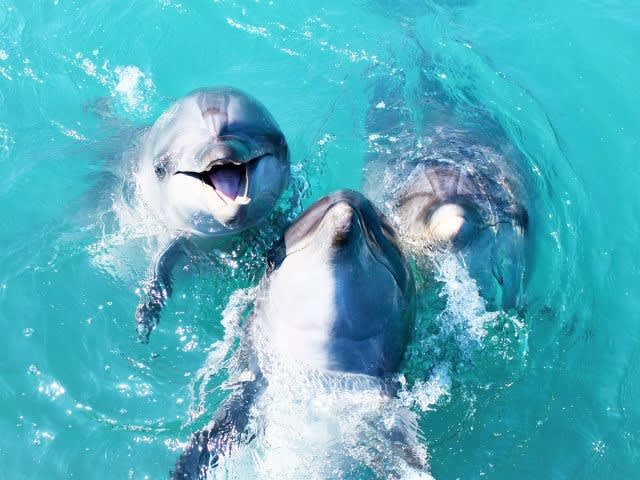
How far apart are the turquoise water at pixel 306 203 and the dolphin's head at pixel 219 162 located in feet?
2.42

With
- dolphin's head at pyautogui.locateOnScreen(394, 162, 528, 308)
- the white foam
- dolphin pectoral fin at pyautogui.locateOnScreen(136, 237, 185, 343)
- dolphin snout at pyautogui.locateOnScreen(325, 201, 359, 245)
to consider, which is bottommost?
dolphin pectoral fin at pyautogui.locateOnScreen(136, 237, 185, 343)

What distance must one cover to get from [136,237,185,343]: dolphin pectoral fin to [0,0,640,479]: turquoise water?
0.55 ft

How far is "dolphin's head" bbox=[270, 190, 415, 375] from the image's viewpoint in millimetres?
4234

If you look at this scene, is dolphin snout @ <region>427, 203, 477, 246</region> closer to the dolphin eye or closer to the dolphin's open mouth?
the dolphin's open mouth

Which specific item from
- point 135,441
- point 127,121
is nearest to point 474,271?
point 135,441

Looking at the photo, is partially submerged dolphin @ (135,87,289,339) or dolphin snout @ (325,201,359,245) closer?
dolphin snout @ (325,201,359,245)

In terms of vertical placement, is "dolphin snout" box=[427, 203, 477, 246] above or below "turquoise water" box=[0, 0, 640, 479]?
above

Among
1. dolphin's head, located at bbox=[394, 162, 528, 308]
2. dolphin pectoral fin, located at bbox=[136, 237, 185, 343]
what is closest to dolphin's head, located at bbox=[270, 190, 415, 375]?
dolphin's head, located at bbox=[394, 162, 528, 308]

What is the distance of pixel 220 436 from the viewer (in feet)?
16.4

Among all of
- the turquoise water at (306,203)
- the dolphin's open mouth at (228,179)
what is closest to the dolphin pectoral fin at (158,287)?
the turquoise water at (306,203)

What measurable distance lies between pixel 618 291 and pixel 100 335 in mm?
5246

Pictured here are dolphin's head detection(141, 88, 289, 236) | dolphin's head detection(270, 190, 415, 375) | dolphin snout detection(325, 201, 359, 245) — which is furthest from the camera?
dolphin's head detection(141, 88, 289, 236)

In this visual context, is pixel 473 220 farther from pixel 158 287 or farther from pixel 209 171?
pixel 158 287

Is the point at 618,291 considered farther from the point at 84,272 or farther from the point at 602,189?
the point at 84,272
